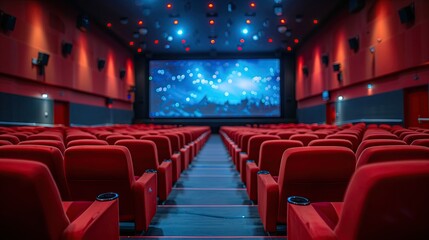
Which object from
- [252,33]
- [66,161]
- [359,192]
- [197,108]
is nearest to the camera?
[359,192]

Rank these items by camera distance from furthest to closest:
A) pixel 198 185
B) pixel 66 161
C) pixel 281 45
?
pixel 281 45, pixel 198 185, pixel 66 161

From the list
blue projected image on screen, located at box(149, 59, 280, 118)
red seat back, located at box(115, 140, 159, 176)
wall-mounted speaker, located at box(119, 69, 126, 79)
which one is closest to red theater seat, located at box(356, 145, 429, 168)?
red seat back, located at box(115, 140, 159, 176)

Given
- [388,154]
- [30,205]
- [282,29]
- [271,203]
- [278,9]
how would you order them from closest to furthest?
[30,205] → [388,154] → [271,203] → [278,9] → [282,29]

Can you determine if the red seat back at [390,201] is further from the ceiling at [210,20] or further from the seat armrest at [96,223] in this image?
the ceiling at [210,20]

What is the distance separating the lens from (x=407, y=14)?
952cm

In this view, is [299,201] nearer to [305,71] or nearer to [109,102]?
[109,102]

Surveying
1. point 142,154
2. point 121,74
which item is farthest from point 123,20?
point 142,154

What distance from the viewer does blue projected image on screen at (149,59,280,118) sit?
72.1 ft

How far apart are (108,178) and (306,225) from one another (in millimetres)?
1458

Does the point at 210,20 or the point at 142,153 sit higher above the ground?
the point at 210,20

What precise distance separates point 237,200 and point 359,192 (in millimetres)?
2837

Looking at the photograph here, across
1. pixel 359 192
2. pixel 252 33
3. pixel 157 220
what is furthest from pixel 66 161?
pixel 252 33

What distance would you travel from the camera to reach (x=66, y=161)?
90.2 inches

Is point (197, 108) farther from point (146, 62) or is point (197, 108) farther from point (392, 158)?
point (392, 158)
